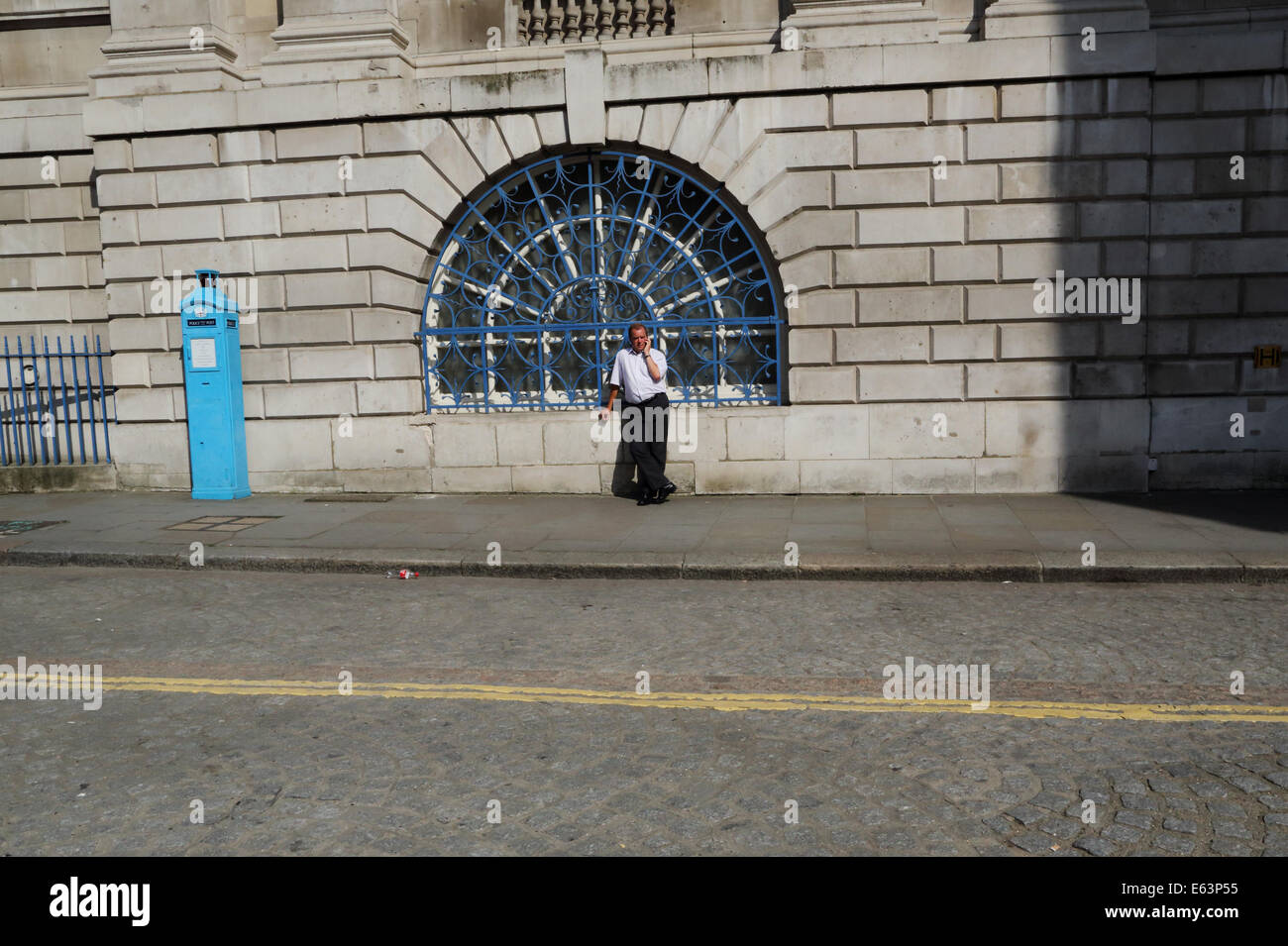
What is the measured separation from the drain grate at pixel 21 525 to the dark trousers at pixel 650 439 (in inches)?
226

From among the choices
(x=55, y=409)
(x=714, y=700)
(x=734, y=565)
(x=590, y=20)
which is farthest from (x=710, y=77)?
(x=55, y=409)

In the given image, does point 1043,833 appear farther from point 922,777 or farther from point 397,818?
point 397,818

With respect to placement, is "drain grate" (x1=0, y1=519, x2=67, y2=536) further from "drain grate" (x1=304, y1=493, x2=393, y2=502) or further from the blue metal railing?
"drain grate" (x1=304, y1=493, x2=393, y2=502)

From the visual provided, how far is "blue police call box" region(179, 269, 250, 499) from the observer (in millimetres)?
11750

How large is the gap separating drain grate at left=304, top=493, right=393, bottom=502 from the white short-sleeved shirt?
9.62ft

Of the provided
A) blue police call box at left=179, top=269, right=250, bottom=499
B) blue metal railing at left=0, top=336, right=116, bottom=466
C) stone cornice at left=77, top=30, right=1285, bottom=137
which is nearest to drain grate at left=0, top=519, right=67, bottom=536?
blue police call box at left=179, top=269, right=250, bottom=499

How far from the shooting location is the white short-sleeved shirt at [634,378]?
1109cm

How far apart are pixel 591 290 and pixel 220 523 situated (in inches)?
185

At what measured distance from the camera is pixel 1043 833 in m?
3.67

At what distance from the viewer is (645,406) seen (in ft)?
36.7

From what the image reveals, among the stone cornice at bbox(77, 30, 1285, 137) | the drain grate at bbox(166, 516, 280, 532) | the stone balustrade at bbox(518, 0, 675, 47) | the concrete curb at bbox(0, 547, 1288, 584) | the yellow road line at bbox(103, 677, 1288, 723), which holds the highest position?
the stone balustrade at bbox(518, 0, 675, 47)

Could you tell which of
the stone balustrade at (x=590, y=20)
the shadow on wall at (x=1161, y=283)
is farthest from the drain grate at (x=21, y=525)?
the shadow on wall at (x=1161, y=283)

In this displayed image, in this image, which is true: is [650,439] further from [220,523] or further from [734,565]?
[220,523]

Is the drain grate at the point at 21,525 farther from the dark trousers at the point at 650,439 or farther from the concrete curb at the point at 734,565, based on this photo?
the dark trousers at the point at 650,439
